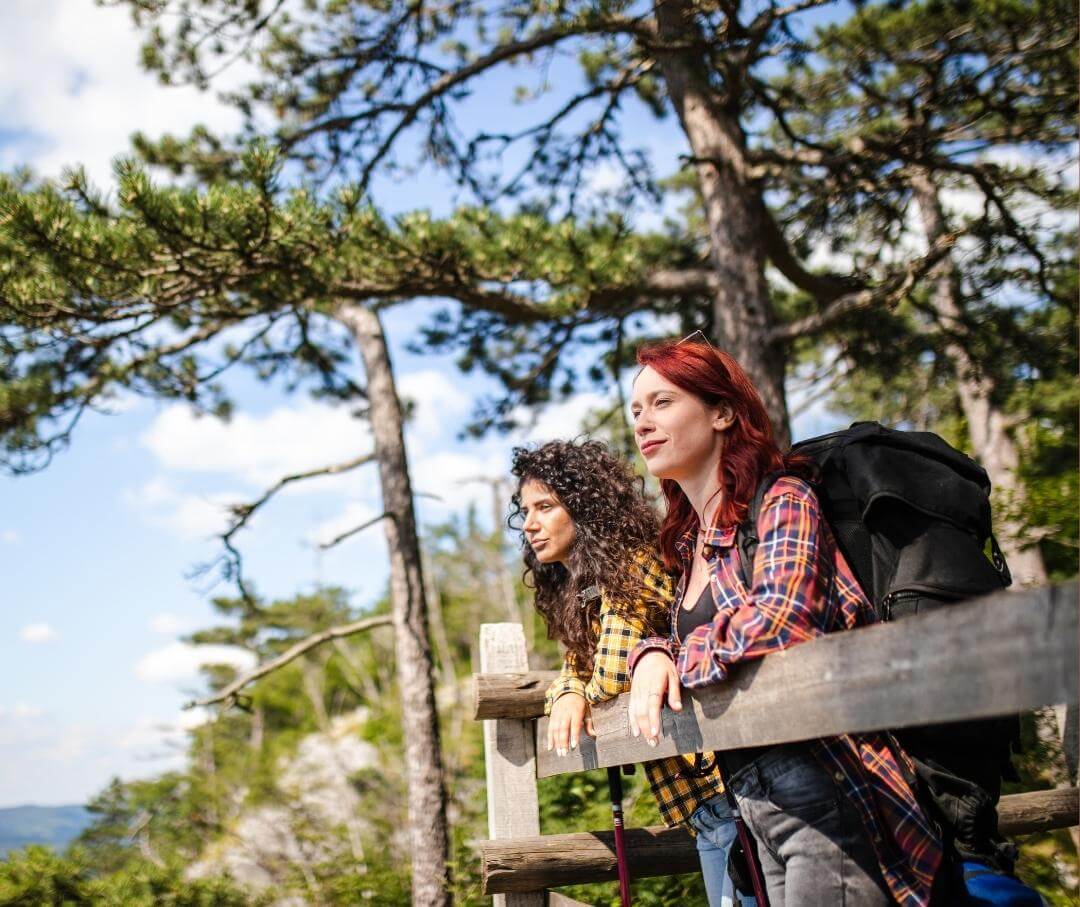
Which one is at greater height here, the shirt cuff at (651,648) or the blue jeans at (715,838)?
the shirt cuff at (651,648)

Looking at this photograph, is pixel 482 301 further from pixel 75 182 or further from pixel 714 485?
pixel 714 485

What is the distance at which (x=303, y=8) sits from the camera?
7406 millimetres

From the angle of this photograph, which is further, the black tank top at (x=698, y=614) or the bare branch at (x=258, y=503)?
the bare branch at (x=258, y=503)

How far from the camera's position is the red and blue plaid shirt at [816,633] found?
157 cm

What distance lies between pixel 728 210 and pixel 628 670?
504 cm

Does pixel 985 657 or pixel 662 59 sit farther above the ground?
pixel 662 59

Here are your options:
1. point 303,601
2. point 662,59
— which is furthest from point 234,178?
point 303,601

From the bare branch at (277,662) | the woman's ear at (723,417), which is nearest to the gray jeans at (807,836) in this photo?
the woman's ear at (723,417)

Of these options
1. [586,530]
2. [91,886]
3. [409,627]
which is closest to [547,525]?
[586,530]

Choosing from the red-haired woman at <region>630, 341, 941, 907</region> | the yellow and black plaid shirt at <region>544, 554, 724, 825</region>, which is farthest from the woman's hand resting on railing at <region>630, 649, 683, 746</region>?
the yellow and black plaid shirt at <region>544, 554, 724, 825</region>

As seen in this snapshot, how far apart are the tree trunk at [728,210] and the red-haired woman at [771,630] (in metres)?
3.98

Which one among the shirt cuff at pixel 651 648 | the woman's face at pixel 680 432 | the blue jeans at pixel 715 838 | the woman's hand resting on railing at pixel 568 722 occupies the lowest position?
the blue jeans at pixel 715 838

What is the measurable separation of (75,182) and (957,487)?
15.6ft

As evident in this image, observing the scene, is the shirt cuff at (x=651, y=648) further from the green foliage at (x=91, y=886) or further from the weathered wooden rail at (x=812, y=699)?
the green foliage at (x=91, y=886)
